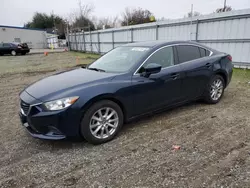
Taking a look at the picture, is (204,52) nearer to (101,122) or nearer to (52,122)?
(101,122)

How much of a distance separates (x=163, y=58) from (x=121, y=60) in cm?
79

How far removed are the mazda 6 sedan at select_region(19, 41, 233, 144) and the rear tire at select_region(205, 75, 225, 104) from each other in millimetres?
23

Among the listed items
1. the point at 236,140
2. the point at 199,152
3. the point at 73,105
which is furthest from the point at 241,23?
the point at 73,105

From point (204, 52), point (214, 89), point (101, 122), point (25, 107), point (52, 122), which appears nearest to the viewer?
point (52, 122)

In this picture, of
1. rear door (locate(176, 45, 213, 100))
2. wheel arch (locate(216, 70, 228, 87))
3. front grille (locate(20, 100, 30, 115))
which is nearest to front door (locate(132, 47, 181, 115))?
A: rear door (locate(176, 45, 213, 100))

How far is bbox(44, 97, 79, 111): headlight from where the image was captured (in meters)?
2.72

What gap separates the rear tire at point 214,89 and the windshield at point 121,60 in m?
1.82

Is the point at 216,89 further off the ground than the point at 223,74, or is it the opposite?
the point at 223,74

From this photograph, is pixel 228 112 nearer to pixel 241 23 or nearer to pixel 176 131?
pixel 176 131

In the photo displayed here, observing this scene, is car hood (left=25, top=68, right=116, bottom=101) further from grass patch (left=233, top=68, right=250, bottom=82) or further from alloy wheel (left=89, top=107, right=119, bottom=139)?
grass patch (left=233, top=68, right=250, bottom=82)

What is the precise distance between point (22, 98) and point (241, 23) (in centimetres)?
919

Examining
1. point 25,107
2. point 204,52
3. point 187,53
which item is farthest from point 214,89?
point 25,107

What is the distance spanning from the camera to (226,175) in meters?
2.32

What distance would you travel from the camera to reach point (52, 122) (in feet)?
8.91
